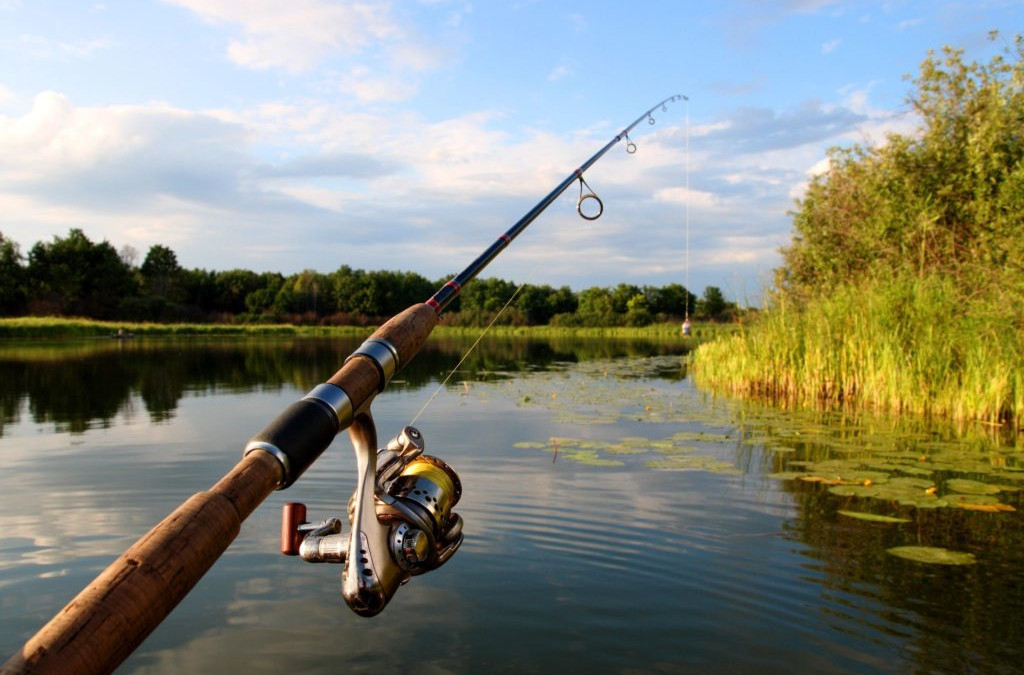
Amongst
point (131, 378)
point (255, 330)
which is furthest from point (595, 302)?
point (131, 378)

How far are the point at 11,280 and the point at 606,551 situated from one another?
5111cm

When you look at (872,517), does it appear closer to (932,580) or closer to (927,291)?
(932,580)

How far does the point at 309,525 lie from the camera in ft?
6.93

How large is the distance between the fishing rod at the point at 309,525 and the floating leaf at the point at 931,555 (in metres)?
3.18

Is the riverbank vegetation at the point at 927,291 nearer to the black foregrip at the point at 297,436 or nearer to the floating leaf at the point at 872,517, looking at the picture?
the floating leaf at the point at 872,517

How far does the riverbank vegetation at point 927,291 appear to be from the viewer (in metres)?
9.45

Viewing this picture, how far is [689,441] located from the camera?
27.2 ft

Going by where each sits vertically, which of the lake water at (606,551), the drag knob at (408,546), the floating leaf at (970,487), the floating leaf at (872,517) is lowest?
the lake water at (606,551)

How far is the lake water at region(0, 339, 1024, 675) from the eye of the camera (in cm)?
320

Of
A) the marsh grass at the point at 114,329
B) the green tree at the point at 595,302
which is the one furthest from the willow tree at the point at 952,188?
the green tree at the point at 595,302

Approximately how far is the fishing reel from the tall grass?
8.92 metres

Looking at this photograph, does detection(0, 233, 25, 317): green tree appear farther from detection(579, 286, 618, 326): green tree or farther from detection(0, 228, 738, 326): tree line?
detection(579, 286, 618, 326): green tree

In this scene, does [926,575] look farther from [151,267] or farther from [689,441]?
[151,267]

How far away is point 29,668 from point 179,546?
310mm
